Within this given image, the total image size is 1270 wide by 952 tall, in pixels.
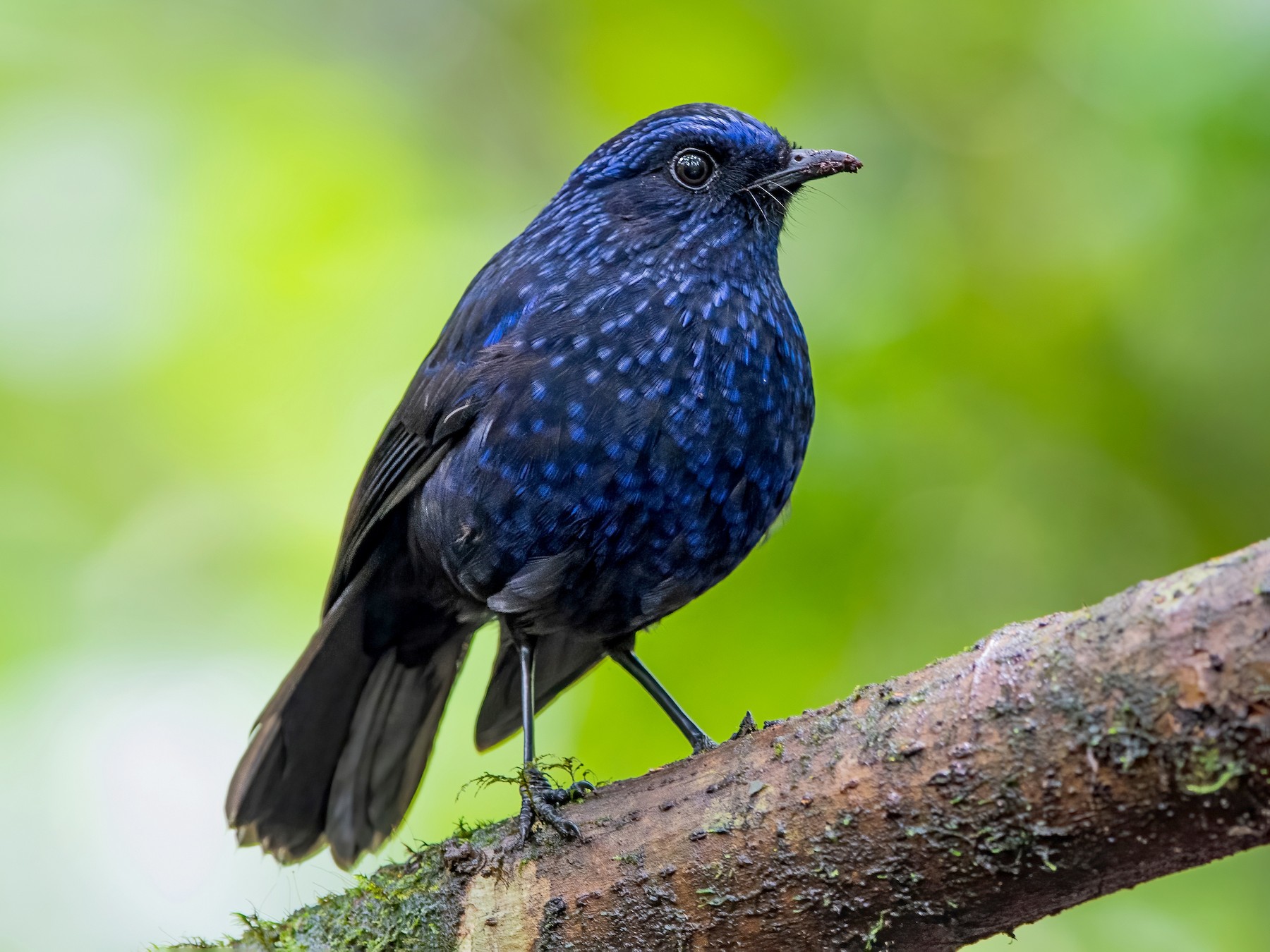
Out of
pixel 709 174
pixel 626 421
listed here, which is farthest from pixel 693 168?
pixel 626 421

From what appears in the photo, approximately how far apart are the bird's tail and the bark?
114 centimetres

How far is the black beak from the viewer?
12.8 feet

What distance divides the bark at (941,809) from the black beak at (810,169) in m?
1.89

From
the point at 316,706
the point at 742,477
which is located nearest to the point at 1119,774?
the point at 742,477

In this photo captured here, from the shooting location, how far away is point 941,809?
2270 mm

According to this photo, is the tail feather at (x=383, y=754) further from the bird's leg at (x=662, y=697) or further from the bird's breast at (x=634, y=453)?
the bird's breast at (x=634, y=453)

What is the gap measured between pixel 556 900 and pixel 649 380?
4.41 feet

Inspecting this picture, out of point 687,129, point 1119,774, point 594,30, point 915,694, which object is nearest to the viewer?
point 1119,774

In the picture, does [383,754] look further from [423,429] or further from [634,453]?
[634,453]

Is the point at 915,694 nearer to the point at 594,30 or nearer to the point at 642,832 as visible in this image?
the point at 642,832

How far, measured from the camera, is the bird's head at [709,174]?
152 inches

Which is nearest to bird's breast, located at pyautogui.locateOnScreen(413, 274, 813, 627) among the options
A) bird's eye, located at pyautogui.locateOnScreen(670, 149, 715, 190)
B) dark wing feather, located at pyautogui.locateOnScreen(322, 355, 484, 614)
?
dark wing feather, located at pyautogui.locateOnScreen(322, 355, 484, 614)

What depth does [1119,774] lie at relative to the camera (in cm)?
203

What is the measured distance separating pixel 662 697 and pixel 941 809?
5.83ft
